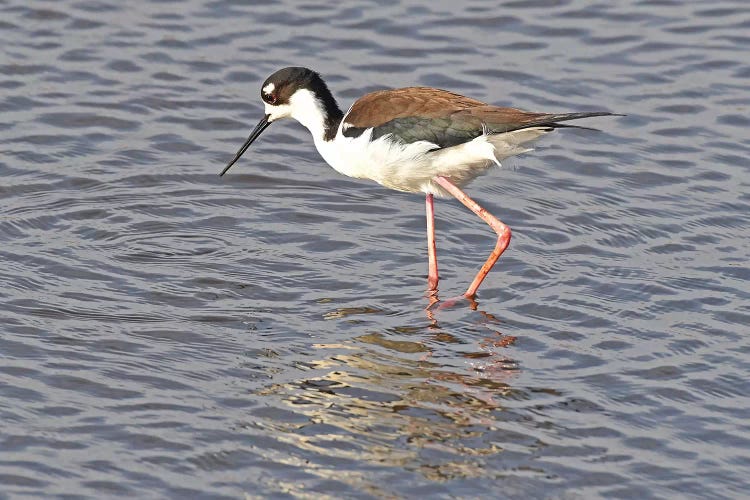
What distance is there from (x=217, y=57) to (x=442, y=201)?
3.15m

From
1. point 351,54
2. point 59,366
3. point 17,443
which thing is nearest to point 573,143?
point 351,54

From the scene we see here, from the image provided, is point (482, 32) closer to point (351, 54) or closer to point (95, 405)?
point (351, 54)

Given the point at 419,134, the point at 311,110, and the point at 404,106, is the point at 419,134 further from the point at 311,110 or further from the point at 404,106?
the point at 311,110

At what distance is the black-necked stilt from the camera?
28.6 ft

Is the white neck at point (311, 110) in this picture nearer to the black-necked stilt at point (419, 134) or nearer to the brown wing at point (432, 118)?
the black-necked stilt at point (419, 134)

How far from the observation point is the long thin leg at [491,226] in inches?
356

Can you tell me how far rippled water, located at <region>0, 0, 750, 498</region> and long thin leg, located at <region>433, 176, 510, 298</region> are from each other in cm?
17

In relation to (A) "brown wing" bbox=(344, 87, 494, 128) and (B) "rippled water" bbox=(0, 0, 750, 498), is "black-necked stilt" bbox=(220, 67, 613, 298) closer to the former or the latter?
(A) "brown wing" bbox=(344, 87, 494, 128)

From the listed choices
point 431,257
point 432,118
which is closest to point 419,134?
point 432,118

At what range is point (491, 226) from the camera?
30.6 feet

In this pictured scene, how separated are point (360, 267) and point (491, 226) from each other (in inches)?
34.5

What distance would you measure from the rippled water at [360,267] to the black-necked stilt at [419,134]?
566mm

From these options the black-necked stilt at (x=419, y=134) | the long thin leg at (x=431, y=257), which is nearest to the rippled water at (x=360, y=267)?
the long thin leg at (x=431, y=257)

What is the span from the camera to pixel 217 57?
12766 mm
